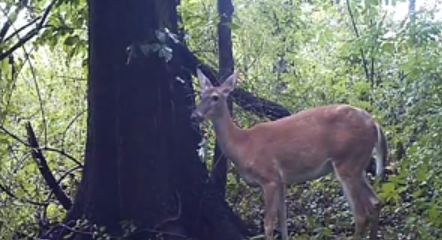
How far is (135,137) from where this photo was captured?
20.9ft

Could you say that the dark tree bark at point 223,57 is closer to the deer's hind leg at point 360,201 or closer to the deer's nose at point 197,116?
the deer's nose at point 197,116

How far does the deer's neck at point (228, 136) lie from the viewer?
21.6 ft

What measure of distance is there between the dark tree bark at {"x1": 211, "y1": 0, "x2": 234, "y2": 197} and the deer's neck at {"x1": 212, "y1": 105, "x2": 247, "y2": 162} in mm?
192

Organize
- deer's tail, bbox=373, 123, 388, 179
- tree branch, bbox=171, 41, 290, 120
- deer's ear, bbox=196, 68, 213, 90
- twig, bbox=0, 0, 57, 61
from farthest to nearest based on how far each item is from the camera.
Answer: twig, bbox=0, 0, 57, 61, tree branch, bbox=171, 41, 290, 120, deer's ear, bbox=196, 68, 213, 90, deer's tail, bbox=373, 123, 388, 179

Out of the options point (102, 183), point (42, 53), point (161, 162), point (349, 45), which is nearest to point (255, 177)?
point (161, 162)

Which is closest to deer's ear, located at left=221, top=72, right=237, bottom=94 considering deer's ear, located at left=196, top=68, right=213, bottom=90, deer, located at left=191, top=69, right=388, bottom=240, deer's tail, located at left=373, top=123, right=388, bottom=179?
deer, located at left=191, top=69, right=388, bottom=240

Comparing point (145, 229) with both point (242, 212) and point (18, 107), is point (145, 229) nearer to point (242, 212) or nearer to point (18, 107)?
point (242, 212)

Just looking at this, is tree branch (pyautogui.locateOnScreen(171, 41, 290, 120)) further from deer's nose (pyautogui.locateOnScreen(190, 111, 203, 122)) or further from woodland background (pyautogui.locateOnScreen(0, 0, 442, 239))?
deer's nose (pyautogui.locateOnScreen(190, 111, 203, 122))

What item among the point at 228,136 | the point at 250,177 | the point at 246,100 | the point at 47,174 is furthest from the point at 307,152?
the point at 47,174

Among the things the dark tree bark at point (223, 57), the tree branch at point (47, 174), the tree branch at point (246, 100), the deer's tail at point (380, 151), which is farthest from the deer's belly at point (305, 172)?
the tree branch at point (47, 174)

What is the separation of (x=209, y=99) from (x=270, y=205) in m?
0.86

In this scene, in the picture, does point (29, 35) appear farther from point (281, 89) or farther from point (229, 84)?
point (281, 89)

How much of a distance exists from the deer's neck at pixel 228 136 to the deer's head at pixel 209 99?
0.09 metres

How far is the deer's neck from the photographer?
21.6 feet
